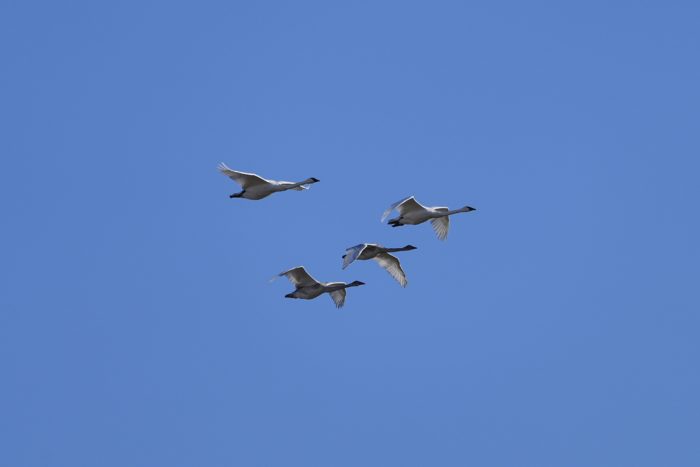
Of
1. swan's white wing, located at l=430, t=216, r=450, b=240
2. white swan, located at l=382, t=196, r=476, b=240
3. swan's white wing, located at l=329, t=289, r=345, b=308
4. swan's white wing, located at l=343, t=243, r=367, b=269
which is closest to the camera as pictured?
swan's white wing, located at l=343, t=243, r=367, b=269

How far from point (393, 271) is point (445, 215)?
14.5 feet

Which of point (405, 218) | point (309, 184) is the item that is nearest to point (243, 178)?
point (309, 184)

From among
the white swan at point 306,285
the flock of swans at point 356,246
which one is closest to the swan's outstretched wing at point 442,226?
Answer: the flock of swans at point 356,246

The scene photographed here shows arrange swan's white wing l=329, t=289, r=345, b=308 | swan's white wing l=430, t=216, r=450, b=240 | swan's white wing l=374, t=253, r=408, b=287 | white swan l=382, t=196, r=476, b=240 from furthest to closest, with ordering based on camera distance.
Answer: swan's white wing l=374, t=253, r=408, b=287
swan's white wing l=329, t=289, r=345, b=308
swan's white wing l=430, t=216, r=450, b=240
white swan l=382, t=196, r=476, b=240

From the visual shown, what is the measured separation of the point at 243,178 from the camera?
6931 cm

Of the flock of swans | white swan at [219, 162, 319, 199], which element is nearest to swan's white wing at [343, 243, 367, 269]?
the flock of swans

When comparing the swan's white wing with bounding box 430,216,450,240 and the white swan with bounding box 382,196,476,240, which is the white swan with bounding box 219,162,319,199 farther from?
the swan's white wing with bounding box 430,216,450,240

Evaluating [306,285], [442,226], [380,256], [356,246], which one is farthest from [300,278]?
[442,226]

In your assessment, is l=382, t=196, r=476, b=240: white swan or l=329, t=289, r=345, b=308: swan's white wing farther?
l=329, t=289, r=345, b=308: swan's white wing

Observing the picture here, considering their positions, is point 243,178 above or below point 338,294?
above

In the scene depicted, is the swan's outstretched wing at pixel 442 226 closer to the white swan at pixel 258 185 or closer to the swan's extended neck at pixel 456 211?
the swan's extended neck at pixel 456 211

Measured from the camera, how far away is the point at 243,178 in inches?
2729

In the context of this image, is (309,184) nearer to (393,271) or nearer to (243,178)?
(243,178)

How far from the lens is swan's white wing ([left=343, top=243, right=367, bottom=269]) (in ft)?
220
